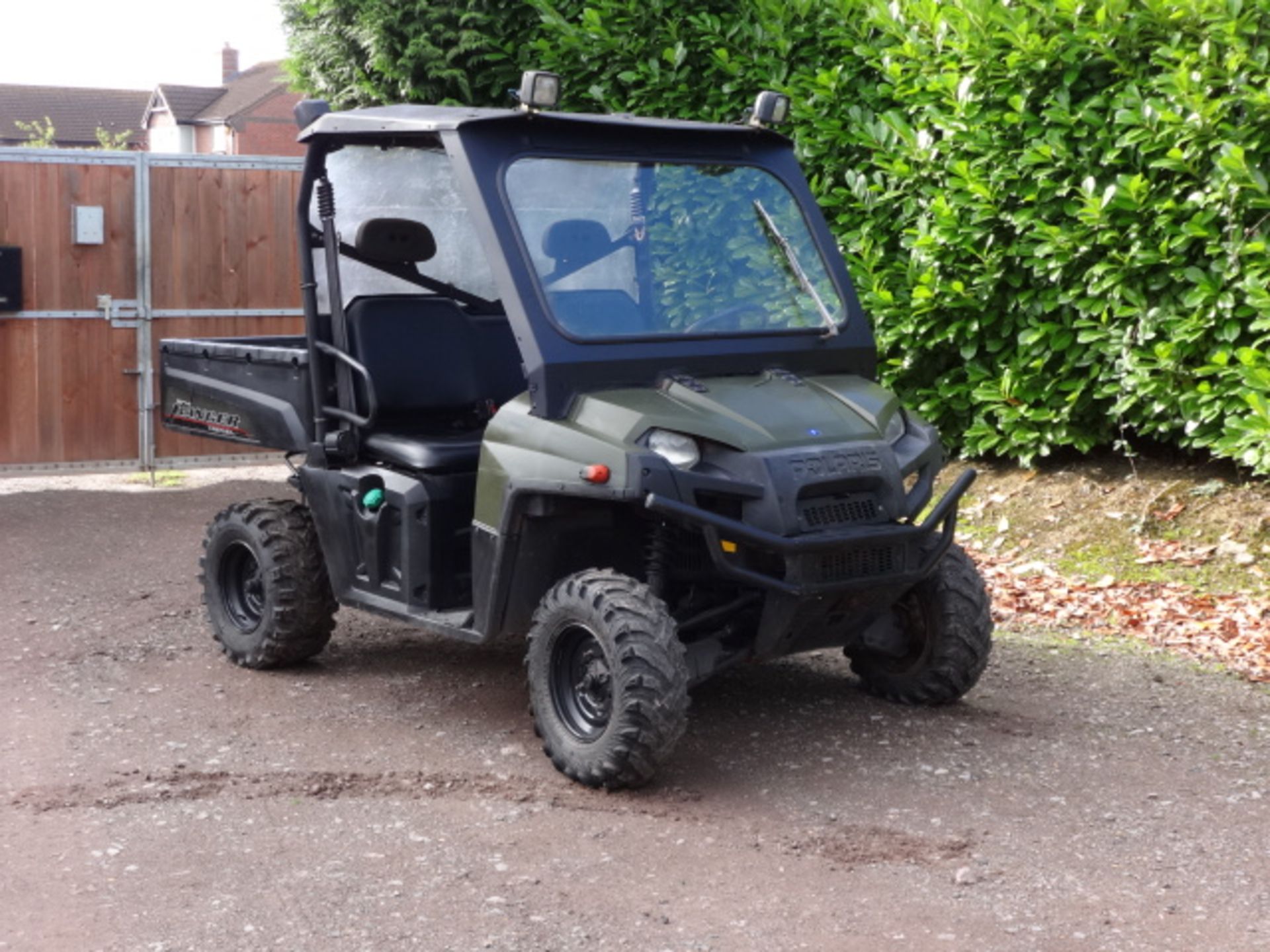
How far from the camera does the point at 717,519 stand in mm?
5160

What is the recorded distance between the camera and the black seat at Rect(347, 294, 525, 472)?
256 inches

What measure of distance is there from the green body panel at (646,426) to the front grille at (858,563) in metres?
0.36

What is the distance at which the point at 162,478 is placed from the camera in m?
12.2

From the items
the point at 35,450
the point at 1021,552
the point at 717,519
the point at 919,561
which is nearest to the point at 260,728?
the point at 717,519

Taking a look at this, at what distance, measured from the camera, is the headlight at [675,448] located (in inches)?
210

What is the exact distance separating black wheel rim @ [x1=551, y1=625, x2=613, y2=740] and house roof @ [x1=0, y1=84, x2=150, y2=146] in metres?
60.4

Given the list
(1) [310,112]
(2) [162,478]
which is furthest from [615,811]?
(2) [162,478]

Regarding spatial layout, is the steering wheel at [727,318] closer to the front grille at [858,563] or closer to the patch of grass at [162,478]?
the front grille at [858,563]

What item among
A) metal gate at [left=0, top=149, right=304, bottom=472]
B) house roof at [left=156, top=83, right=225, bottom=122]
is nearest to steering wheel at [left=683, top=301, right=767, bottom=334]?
metal gate at [left=0, top=149, right=304, bottom=472]

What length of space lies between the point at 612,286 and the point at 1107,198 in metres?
3.36

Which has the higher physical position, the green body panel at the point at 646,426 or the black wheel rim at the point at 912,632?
the green body panel at the point at 646,426

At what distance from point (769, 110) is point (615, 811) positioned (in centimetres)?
257

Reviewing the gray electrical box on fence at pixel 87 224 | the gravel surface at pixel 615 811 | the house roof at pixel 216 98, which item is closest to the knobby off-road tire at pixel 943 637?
the gravel surface at pixel 615 811

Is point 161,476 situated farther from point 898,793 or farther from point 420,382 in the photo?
point 898,793
